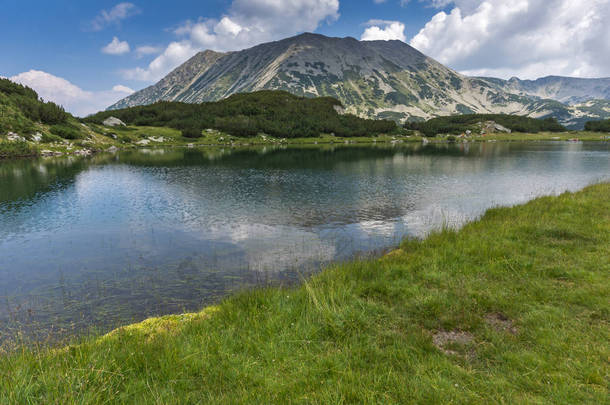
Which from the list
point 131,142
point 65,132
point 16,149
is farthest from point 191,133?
point 16,149

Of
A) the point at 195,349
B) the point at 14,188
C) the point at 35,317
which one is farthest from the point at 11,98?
the point at 195,349

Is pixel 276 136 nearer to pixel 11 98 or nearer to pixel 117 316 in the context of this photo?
pixel 11 98

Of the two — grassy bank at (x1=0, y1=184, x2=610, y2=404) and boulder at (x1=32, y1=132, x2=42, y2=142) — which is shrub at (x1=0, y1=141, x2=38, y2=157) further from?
grassy bank at (x1=0, y1=184, x2=610, y2=404)

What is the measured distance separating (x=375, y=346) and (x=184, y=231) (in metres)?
21.6

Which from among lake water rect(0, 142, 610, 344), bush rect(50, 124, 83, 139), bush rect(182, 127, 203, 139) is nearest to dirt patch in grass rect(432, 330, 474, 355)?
lake water rect(0, 142, 610, 344)

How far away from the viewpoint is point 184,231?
25.6 metres

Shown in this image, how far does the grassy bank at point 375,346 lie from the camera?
6.21 m

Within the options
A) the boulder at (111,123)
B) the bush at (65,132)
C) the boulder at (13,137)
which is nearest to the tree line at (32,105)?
the bush at (65,132)

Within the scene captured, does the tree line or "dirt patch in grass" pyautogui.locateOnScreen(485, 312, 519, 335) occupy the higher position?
the tree line

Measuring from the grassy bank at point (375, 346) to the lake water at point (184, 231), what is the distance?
4.81 metres

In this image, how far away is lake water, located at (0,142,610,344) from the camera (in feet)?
49.0

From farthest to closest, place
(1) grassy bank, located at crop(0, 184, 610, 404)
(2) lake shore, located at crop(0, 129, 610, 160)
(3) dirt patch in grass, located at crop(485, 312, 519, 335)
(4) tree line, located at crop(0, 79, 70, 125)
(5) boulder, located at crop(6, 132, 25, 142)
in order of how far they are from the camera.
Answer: (4) tree line, located at crop(0, 79, 70, 125) < (5) boulder, located at crop(6, 132, 25, 142) < (2) lake shore, located at crop(0, 129, 610, 160) < (3) dirt patch in grass, located at crop(485, 312, 519, 335) < (1) grassy bank, located at crop(0, 184, 610, 404)

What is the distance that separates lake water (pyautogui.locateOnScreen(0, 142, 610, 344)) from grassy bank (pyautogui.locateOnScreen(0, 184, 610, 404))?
481cm

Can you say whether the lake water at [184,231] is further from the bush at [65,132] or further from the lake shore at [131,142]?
the bush at [65,132]
